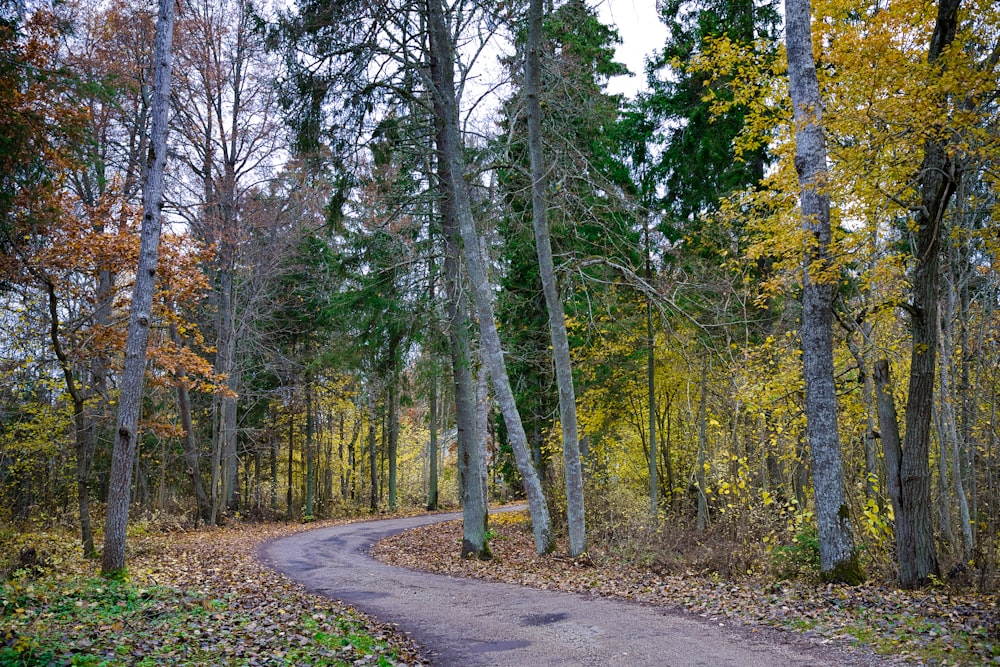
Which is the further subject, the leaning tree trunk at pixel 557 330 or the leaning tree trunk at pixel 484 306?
the leaning tree trunk at pixel 484 306

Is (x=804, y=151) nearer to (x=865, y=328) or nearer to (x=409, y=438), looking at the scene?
(x=865, y=328)

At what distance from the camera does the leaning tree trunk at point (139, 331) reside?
1038 cm

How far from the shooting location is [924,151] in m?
8.40

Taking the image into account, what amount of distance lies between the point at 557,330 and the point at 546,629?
671 cm

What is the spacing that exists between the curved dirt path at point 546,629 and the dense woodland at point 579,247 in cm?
297

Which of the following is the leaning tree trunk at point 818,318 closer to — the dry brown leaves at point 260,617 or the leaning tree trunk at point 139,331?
the dry brown leaves at point 260,617

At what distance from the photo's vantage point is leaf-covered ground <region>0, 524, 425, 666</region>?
5516 mm

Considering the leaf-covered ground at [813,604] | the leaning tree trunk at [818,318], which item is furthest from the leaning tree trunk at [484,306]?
the leaning tree trunk at [818,318]

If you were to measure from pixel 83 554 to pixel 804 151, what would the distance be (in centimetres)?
1512

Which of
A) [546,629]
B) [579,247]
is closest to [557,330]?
[579,247]

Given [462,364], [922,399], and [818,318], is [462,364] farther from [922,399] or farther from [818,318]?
[922,399]

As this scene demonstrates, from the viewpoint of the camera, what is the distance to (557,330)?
13062mm

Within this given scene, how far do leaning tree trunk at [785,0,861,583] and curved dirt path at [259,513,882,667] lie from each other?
2.71 m

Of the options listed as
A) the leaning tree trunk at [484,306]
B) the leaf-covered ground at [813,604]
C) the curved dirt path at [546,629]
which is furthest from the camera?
the leaning tree trunk at [484,306]
